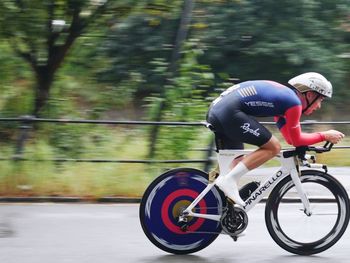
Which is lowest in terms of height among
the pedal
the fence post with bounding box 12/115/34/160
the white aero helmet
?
the fence post with bounding box 12/115/34/160

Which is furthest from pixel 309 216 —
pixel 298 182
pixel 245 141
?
pixel 245 141

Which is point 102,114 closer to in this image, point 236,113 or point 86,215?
point 86,215

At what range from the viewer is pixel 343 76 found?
2431cm

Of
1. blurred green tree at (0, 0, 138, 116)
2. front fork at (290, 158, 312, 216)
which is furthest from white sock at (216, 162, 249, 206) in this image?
blurred green tree at (0, 0, 138, 116)

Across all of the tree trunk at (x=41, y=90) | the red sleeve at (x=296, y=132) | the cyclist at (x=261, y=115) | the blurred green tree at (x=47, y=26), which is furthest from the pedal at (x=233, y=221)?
the tree trunk at (x=41, y=90)

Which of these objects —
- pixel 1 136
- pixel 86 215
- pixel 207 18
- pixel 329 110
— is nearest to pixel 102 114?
pixel 1 136

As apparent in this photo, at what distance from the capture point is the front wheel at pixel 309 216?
6.76 m

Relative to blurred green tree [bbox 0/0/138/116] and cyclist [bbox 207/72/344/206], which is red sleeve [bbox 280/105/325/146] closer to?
cyclist [bbox 207/72/344/206]

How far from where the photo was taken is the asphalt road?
21.9 feet

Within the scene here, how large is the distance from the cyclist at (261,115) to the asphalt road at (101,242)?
2.25 ft

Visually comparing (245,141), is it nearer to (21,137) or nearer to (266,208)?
(266,208)

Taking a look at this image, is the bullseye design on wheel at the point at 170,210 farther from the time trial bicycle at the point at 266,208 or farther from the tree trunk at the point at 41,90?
the tree trunk at the point at 41,90

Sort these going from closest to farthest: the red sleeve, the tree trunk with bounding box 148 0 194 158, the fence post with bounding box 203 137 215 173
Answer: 1. the red sleeve
2. the fence post with bounding box 203 137 215 173
3. the tree trunk with bounding box 148 0 194 158

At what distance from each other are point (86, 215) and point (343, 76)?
17248mm
